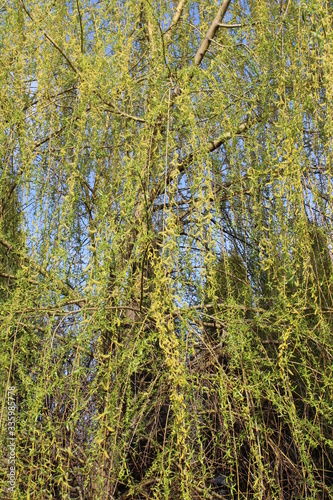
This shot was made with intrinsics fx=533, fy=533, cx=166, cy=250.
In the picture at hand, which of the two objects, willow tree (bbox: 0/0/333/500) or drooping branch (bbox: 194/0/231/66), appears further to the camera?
drooping branch (bbox: 194/0/231/66)

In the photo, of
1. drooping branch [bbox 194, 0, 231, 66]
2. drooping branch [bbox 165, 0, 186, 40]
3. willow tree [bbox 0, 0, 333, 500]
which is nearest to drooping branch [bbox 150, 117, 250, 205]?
willow tree [bbox 0, 0, 333, 500]

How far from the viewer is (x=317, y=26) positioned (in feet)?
6.07

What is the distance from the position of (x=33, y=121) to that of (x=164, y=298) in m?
1.02

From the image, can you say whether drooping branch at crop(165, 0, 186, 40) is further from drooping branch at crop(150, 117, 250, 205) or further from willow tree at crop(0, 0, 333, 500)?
drooping branch at crop(150, 117, 250, 205)

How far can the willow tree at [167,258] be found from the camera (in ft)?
5.04

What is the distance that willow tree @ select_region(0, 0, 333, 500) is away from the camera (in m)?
1.54

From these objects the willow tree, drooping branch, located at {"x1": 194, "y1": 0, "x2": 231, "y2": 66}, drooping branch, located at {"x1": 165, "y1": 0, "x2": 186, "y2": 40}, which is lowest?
the willow tree

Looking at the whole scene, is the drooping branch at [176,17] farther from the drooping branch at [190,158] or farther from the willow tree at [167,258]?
the drooping branch at [190,158]

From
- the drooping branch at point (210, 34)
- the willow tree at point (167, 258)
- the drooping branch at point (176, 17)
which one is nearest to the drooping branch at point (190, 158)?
the willow tree at point (167, 258)

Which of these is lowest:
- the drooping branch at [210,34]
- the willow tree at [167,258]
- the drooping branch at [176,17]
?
the willow tree at [167,258]

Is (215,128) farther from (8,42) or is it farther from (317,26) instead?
(8,42)

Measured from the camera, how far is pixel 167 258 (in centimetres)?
146

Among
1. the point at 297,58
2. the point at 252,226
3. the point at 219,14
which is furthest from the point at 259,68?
the point at 252,226

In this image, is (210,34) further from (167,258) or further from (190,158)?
(167,258)
